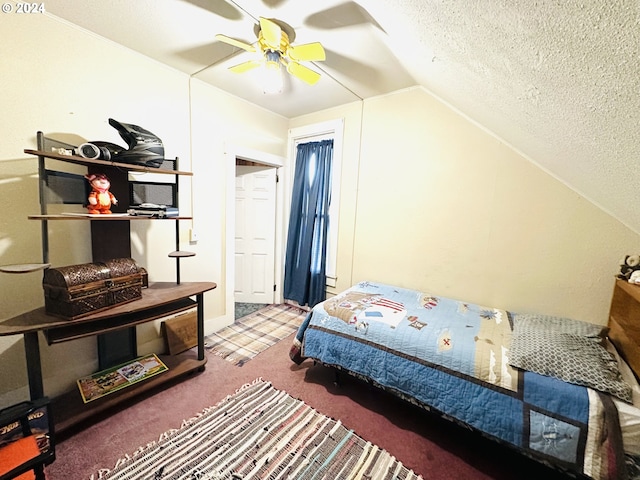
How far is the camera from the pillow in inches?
45.5

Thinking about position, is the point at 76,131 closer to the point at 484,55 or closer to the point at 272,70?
the point at 272,70

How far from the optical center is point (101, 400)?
5.16 ft

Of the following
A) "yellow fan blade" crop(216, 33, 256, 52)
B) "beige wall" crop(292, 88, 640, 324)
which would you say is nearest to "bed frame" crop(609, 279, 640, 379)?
"beige wall" crop(292, 88, 640, 324)

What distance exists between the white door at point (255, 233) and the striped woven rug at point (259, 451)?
1885 millimetres

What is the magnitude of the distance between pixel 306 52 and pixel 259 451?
2.44 meters

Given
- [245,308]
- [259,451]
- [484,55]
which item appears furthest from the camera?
[245,308]

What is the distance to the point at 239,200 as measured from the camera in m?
3.40

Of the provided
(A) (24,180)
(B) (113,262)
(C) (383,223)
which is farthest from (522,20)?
(A) (24,180)

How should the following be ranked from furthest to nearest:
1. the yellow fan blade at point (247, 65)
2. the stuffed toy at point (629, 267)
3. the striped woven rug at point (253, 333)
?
1. the striped woven rug at point (253, 333)
2. the yellow fan blade at point (247, 65)
3. the stuffed toy at point (629, 267)

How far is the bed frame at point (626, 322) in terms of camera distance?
1.33 meters

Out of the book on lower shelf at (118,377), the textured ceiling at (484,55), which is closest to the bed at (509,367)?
the textured ceiling at (484,55)
